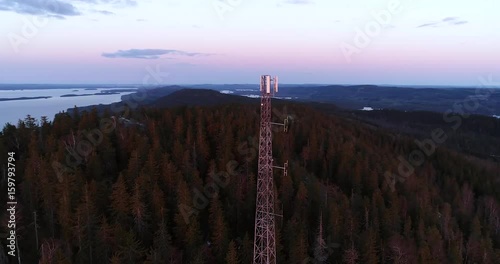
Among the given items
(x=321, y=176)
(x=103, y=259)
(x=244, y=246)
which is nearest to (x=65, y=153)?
(x=103, y=259)

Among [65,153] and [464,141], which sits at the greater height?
[65,153]

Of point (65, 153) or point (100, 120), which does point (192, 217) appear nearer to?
point (65, 153)

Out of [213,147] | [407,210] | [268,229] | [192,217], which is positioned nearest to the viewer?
[268,229]

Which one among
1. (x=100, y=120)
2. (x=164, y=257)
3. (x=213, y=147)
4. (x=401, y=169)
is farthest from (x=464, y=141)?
(x=164, y=257)

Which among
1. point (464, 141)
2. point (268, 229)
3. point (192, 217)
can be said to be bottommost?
point (464, 141)

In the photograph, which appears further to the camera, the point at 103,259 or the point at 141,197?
the point at 141,197

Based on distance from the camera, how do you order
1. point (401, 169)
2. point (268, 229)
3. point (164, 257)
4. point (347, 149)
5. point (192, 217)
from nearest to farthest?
point (268, 229)
point (164, 257)
point (192, 217)
point (347, 149)
point (401, 169)
